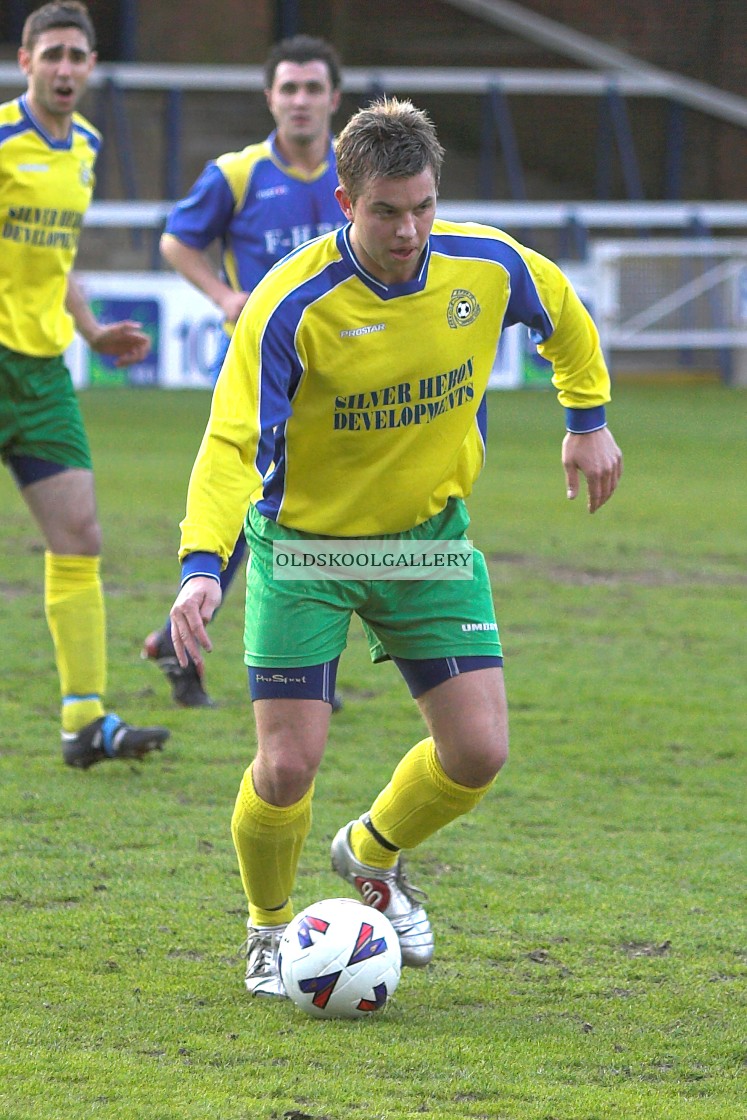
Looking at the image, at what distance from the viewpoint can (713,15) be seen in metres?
27.1

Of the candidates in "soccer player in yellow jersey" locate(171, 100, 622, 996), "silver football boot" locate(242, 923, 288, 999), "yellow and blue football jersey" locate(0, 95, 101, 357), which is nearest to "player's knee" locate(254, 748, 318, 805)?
"soccer player in yellow jersey" locate(171, 100, 622, 996)

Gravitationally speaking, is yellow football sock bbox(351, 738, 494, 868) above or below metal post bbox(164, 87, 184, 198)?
above

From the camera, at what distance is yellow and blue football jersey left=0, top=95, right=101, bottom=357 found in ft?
18.8

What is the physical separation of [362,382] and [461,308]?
30 cm

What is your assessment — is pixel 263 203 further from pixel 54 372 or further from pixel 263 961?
pixel 263 961

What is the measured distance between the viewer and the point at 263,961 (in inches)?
146

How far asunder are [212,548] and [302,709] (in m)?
0.49

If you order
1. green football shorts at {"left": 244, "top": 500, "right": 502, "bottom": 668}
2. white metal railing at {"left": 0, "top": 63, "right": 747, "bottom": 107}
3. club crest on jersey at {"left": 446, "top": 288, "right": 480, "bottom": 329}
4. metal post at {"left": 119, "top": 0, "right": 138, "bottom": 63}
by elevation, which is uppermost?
club crest on jersey at {"left": 446, "top": 288, "right": 480, "bottom": 329}

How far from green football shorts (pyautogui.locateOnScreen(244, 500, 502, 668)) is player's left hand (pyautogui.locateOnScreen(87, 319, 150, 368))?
7.77ft

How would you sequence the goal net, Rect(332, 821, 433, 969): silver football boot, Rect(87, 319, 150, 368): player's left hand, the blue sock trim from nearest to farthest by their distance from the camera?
Rect(332, 821, 433, 969): silver football boot < the blue sock trim < Rect(87, 319, 150, 368): player's left hand < the goal net

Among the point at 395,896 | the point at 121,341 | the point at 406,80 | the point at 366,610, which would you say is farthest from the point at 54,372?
the point at 406,80

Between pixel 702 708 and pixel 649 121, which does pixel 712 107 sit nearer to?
pixel 649 121

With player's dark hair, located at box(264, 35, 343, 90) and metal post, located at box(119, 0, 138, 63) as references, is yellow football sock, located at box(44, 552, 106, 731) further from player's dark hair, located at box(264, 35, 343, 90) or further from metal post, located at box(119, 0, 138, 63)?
metal post, located at box(119, 0, 138, 63)

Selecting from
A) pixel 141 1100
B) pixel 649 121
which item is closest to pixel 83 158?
pixel 141 1100
